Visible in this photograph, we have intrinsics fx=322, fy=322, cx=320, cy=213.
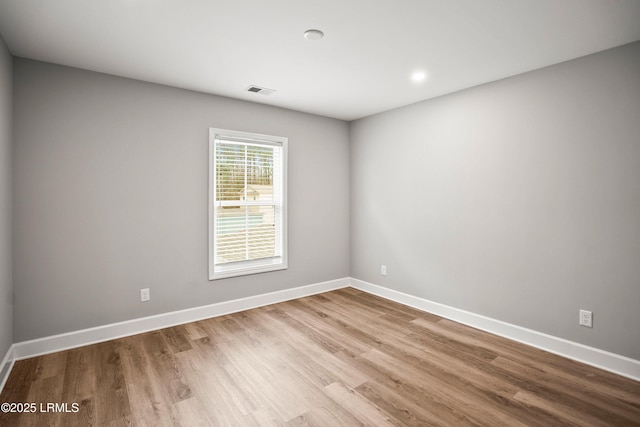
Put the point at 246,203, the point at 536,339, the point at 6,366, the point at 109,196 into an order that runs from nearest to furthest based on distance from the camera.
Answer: the point at 6,366 < the point at 536,339 < the point at 109,196 < the point at 246,203

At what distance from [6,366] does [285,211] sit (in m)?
2.86

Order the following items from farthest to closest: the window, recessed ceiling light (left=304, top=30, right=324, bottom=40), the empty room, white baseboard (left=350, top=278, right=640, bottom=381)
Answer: the window < white baseboard (left=350, top=278, right=640, bottom=381) < recessed ceiling light (left=304, top=30, right=324, bottom=40) < the empty room

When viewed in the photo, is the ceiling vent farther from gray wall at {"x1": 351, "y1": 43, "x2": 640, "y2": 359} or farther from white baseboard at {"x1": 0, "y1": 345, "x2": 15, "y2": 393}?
white baseboard at {"x1": 0, "y1": 345, "x2": 15, "y2": 393}

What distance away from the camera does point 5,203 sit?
2447mm

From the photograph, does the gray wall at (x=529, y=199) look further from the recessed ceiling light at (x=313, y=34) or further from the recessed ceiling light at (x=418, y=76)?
the recessed ceiling light at (x=313, y=34)

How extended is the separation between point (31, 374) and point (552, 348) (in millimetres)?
4232

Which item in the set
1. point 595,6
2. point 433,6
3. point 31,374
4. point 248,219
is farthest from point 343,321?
point 595,6

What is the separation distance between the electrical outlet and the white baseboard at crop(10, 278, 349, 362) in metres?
2.94

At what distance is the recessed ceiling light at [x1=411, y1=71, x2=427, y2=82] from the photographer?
301 centimetres

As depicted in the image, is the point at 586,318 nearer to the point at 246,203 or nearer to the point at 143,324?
the point at 246,203

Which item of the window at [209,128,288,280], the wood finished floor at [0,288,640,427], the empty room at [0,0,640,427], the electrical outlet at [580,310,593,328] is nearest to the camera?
the wood finished floor at [0,288,640,427]

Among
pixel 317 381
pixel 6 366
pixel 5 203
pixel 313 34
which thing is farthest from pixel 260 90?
pixel 6 366

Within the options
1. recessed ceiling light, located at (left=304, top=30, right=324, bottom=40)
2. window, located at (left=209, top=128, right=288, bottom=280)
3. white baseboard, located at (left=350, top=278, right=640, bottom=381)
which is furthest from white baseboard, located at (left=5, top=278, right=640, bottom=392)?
recessed ceiling light, located at (left=304, top=30, right=324, bottom=40)

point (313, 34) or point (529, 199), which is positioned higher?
point (313, 34)
